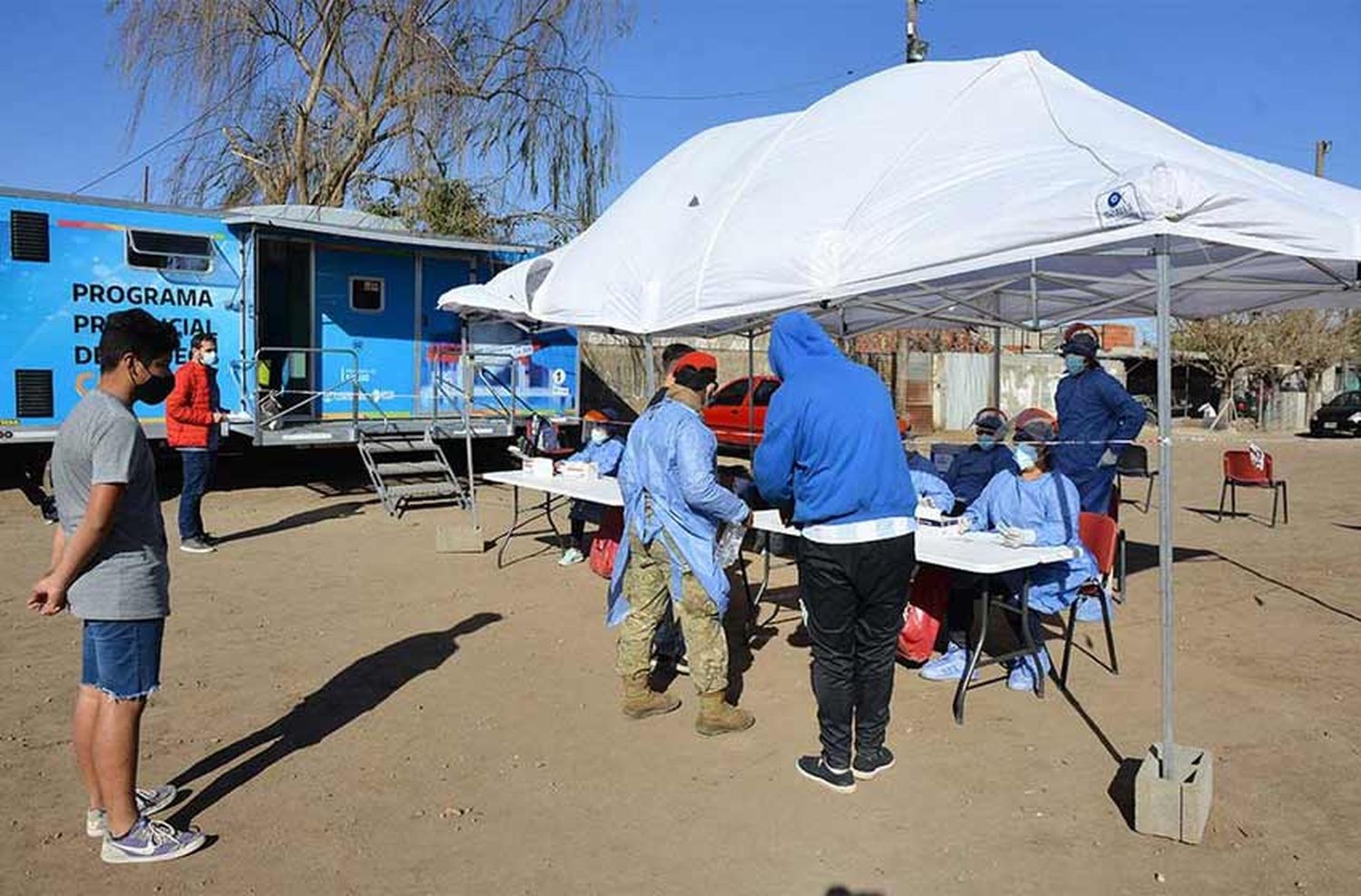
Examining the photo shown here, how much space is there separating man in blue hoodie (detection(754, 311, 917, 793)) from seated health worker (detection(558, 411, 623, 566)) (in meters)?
4.06

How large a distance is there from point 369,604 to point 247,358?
5.33m

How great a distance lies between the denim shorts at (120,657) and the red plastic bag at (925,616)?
3649 mm

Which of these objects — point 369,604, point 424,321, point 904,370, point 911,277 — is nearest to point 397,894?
point 911,277

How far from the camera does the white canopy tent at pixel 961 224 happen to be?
4.05 m

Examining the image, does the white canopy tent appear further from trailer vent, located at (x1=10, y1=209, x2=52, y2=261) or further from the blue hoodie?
trailer vent, located at (x1=10, y1=209, x2=52, y2=261)

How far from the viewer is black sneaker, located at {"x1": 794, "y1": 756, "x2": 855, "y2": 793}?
13.5 ft

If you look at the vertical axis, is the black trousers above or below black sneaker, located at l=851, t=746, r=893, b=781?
above

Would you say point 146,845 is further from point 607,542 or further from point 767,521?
point 607,542

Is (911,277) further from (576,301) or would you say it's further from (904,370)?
(904,370)

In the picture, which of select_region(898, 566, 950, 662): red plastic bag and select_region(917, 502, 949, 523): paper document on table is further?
select_region(917, 502, 949, 523): paper document on table

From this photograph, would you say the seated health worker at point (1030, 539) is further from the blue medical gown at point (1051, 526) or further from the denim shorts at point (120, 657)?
the denim shorts at point (120, 657)

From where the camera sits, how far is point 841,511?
3.90 metres

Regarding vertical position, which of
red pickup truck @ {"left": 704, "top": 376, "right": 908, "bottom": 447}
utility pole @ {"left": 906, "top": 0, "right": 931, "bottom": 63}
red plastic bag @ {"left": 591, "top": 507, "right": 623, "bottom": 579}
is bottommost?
red plastic bag @ {"left": 591, "top": 507, "right": 623, "bottom": 579}

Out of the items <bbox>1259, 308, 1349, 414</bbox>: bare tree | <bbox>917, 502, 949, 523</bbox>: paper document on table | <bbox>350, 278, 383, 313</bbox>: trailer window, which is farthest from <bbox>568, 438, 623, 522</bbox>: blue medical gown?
<bbox>1259, 308, 1349, 414</bbox>: bare tree
